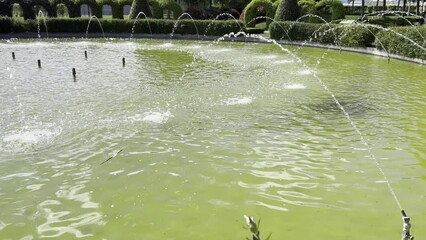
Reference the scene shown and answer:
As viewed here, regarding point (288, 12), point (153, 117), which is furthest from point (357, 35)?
point (153, 117)

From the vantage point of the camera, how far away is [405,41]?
21.9 m

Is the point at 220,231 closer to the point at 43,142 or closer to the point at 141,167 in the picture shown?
the point at 141,167

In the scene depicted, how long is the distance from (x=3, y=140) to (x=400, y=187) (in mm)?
7976

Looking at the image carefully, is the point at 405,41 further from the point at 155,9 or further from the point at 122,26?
the point at 155,9

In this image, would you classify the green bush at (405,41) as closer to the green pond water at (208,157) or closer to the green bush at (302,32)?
the green bush at (302,32)

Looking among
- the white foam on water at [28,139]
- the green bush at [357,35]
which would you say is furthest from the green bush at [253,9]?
the white foam on water at [28,139]

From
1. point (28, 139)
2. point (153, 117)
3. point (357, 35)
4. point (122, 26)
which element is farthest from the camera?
point (122, 26)

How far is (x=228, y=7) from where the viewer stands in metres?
51.7

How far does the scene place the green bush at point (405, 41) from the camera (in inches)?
822

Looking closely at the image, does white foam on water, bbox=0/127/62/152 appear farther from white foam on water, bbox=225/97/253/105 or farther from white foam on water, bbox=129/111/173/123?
white foam on water, bbox=225/97/253/105

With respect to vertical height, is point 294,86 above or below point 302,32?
below

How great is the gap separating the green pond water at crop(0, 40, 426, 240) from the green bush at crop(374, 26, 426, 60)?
528 centimetres

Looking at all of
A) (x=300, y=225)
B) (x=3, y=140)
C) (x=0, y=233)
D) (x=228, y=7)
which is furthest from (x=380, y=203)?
(x=228, y=7)

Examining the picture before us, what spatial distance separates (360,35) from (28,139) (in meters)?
21.4
